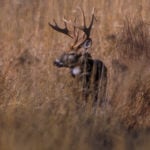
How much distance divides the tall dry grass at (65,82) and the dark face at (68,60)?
82 mm

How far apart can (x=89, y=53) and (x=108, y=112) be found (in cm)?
230

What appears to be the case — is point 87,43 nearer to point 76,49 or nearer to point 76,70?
point 76,49

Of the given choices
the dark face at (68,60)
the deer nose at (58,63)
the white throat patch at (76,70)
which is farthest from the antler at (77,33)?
the white throat patch at (76,70)

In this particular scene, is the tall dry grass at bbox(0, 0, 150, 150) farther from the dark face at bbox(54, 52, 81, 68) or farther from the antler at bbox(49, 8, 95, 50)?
the antler at bbox(49, 8, 95, 50)

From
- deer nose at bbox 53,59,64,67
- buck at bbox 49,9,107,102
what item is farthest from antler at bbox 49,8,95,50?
deer nose at bbox 53,59,64,67

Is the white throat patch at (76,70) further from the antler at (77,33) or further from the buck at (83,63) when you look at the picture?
the antler at (77,33)

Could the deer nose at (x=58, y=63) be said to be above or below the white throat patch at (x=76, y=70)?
above

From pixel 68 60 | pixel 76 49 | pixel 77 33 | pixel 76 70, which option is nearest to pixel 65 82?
pixel 76 70

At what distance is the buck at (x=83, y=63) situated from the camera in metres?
9.05

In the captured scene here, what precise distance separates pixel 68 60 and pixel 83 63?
0.41m

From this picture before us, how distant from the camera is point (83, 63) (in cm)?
966

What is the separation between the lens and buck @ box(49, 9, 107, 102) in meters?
9.05

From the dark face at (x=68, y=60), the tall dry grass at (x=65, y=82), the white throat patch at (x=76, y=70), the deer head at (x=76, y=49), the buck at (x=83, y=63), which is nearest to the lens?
the tall dry grass at (x=65, y=82)

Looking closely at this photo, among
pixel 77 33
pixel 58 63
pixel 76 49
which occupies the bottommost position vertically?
pixel 58 63
